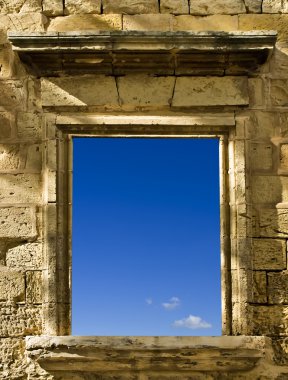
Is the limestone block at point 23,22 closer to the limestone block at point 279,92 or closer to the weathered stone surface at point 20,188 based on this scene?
the weathered stone surface at point 20,188

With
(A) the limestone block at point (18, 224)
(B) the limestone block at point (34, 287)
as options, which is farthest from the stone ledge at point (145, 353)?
(A) the limestone block at point (18, 224)

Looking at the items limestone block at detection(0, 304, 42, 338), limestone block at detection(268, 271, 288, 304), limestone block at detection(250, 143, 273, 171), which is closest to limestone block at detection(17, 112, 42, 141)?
limestone block at detection(0, 304, 42, 338)

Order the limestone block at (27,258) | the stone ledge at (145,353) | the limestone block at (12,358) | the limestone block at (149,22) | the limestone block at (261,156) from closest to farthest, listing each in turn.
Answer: the stone ledge at (145,353)
the limestone block at (12,358)
the limestone block at (27,258)
the limestone block at (261,156)
the limestone block at (149,22)

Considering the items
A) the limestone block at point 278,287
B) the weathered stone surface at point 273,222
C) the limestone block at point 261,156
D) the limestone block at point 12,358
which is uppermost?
the limestone block at point 261,156

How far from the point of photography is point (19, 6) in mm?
5305

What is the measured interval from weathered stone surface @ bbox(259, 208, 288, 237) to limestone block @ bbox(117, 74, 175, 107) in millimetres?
1138

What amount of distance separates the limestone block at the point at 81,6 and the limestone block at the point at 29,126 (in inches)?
34.7

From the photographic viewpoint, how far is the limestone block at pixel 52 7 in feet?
17.3

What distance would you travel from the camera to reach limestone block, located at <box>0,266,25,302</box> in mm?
4980

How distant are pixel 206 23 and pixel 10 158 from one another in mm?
1863

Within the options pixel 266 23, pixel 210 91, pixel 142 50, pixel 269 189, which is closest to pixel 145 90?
pixel 142 50

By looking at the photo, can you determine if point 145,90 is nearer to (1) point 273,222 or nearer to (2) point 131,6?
(2) point 131,6

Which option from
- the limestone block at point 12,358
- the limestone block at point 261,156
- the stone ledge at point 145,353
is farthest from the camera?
the limestone block at point 261,156

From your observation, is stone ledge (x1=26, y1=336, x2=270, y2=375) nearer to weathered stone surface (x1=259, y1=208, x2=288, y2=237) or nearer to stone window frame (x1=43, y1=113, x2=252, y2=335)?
stone window frame (x1=43, y1=113, x2=252, y2=335)
